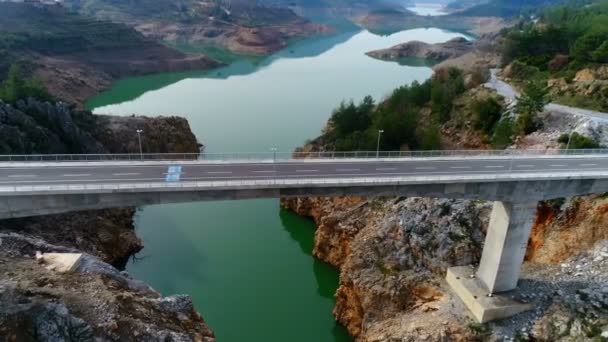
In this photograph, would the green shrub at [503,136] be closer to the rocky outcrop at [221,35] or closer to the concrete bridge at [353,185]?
the concrete bridge at [353,185]


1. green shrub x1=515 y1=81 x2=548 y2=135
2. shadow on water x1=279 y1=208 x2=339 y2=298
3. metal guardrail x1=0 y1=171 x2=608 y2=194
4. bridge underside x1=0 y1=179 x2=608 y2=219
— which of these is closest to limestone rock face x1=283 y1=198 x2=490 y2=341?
shadow on water x1=279 y1=208 x2=339 y2=298

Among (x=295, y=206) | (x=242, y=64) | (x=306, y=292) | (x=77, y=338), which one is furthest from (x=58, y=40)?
(x=77, y=338)

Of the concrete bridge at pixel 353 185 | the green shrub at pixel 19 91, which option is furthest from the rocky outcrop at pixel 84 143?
the concrete bridge at pixel 353 185

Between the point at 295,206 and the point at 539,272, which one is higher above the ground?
the point at 539,272

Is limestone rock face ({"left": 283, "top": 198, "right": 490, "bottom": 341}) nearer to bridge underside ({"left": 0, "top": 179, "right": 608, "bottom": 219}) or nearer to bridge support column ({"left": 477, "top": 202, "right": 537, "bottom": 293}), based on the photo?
bridge support column ({"left": 477, "top": 202, "right": 537, "bottom": 293})

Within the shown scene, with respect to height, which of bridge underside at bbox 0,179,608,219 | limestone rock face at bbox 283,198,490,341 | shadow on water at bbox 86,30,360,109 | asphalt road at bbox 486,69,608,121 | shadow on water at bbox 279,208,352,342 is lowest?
shadow on water at bbox 279,208,352,342

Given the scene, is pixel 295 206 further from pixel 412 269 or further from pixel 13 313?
pixel 13 313
